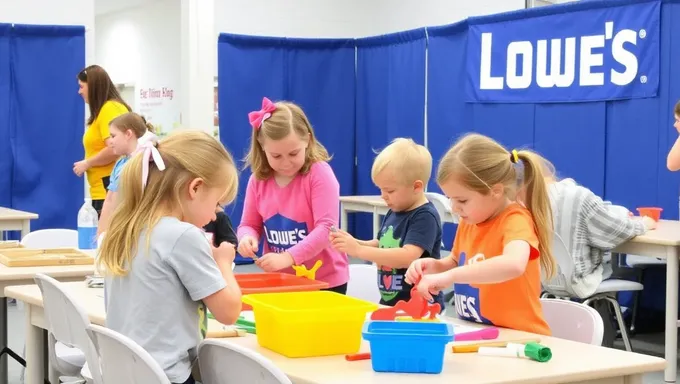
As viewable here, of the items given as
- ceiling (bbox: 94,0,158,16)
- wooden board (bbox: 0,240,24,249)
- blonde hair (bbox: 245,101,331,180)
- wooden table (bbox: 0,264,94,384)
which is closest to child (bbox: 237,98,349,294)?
blonde hair (bbox: 245,101,331,180)

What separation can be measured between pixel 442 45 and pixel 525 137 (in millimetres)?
1312

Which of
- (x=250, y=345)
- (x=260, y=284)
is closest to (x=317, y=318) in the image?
(x=250, y=345)

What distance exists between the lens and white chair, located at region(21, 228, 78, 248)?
14.6 ft

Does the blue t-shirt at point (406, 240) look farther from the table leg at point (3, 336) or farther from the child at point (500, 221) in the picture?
the table leg at point (3, 336)

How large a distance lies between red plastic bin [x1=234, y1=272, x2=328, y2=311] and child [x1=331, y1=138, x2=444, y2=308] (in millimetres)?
236

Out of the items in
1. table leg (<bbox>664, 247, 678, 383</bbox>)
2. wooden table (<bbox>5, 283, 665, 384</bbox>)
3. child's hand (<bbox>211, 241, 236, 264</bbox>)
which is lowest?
table leg (<bbox>664, 247, 678, 383</bbox>)

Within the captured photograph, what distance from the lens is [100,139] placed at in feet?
19.6

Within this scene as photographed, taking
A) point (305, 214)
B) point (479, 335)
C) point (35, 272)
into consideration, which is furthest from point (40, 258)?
point (479, 335)

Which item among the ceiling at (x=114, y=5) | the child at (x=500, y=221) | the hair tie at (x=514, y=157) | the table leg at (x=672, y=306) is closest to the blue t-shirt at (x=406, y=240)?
the child at (x=500, y=221)

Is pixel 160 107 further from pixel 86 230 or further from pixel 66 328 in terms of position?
pixel 66 328

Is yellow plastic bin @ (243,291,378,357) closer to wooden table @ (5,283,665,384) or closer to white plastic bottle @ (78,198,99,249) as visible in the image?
wooden table @ (5,283,665,384)

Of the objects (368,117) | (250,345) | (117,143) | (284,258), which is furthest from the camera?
(368,117)

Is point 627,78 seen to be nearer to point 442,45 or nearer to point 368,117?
point 442,45

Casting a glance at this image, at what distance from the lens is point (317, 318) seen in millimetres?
2115
